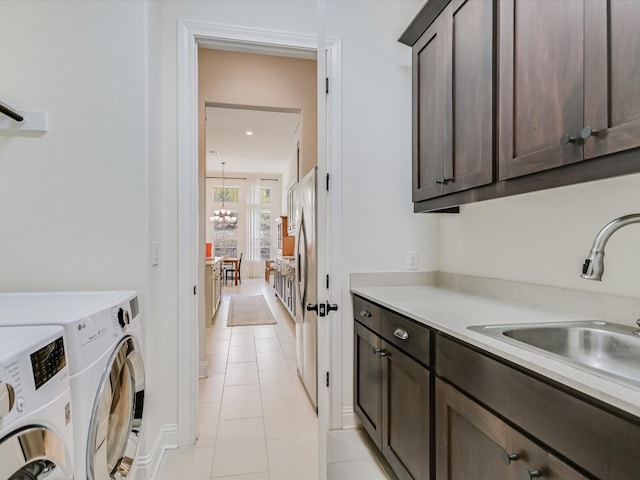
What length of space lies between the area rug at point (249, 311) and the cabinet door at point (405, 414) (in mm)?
3526

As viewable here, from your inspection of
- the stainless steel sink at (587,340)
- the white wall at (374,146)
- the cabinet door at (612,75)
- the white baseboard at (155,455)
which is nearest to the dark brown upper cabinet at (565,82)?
the cabinet door at (612,75)

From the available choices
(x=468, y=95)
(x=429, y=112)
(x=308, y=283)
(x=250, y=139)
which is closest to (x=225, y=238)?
(x=250, y=139)

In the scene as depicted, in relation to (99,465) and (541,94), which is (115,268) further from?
(541,94)

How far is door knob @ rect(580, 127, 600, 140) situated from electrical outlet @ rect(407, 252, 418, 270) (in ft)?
4.46

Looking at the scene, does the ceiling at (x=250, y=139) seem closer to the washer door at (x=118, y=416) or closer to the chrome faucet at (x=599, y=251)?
the washer door at (x=118, y=416)

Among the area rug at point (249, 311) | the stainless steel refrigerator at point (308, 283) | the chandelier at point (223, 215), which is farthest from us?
the chandelier at point (223, 215)

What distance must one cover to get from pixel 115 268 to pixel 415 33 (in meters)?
2.04

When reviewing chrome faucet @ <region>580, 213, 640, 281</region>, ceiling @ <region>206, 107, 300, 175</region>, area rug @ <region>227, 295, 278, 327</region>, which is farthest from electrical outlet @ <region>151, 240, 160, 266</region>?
area rug @ <region>227, 295, 278, 327</region>

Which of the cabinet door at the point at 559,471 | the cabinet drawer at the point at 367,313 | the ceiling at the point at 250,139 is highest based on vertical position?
the ceiling at the point at 250,139

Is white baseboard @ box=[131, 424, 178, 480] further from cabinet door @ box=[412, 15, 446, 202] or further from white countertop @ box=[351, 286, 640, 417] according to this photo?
cabinet door @ box=[412, 15, 446, 202]

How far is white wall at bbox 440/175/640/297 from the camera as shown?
126cm

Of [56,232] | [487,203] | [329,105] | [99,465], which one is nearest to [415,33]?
[329,105]

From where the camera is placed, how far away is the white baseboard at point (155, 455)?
1.68 m

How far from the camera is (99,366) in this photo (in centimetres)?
110
